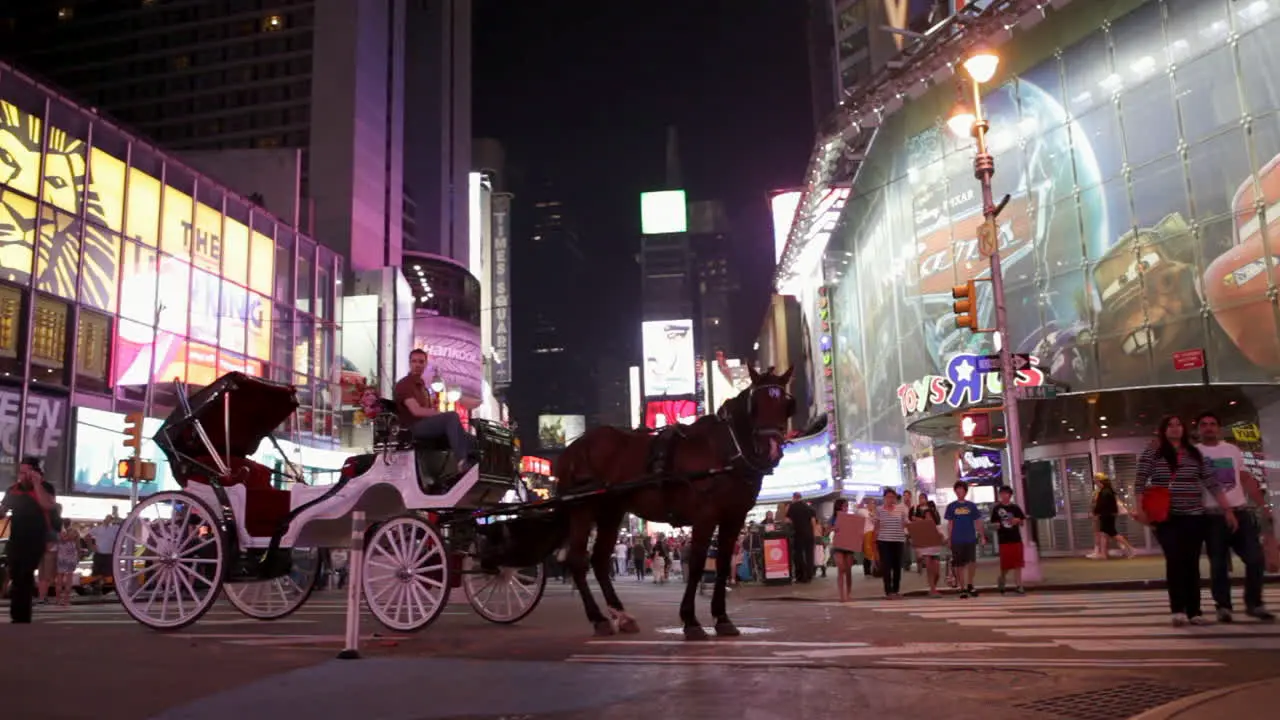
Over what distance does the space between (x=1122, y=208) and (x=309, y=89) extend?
237 ft

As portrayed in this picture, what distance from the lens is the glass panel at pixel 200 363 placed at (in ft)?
142

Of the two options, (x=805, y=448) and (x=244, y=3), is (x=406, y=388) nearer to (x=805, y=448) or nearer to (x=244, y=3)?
(x=805, y=448)

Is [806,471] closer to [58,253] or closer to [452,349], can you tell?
[58,253]

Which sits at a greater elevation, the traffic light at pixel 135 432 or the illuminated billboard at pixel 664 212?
the illuminated billboard at pixel 664 212

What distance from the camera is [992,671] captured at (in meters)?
6.17

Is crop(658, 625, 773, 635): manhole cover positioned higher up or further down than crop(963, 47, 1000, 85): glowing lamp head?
further down

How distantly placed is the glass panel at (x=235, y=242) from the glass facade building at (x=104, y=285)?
94 millimetres

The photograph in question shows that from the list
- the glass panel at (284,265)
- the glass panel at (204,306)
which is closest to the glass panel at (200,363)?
the glass panel at (204,306)

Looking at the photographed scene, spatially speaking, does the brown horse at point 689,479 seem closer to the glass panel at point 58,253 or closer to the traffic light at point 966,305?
the traffic light at point 966,305

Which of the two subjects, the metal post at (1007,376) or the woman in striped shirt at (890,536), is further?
the metal post at (1007,376)

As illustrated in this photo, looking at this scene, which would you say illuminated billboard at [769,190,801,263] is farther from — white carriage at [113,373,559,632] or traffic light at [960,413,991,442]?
white carriage at [113,373,559,632]

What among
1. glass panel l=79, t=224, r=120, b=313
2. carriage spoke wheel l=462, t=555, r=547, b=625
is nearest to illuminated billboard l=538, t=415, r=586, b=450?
glass panel l=79, t=224, r=120, b=313

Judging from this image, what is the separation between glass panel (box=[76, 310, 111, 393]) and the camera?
37.3 metres

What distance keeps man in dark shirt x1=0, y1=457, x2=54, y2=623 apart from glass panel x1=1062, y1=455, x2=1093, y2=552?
26.4 meters
